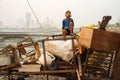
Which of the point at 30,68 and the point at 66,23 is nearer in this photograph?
the point at 30,68

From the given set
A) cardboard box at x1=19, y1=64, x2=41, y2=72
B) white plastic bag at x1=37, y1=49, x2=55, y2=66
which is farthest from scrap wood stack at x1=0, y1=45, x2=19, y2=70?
white plastic bag at x1=37, y1=49, x2=55, y2=66

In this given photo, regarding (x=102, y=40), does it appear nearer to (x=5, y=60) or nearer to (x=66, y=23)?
(x=66, y=23)

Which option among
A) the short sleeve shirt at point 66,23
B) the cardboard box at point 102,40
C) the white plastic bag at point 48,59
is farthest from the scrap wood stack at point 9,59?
the cardboard box at point 102,40

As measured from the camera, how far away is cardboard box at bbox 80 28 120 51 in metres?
6.63

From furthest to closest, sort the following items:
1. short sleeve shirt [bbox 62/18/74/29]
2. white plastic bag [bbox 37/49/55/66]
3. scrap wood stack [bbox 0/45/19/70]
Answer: short sleeve shirt [bbox 62/18/74/29] → scrap wood stack [bbox 0/45/19/70] → white plastic bag [bbox 37/49/55/66]

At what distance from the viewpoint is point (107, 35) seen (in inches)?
265

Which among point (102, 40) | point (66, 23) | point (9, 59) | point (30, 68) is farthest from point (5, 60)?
point (102, 40)

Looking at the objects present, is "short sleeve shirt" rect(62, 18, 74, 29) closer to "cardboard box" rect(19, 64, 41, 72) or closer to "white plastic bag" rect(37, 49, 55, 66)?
"white plastic bag" rect(37, 49, 55, 66)

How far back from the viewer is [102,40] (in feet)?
22.1

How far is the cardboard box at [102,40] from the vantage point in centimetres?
663

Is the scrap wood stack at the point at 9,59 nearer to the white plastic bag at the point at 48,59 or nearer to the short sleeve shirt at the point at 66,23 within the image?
the white plastic bag at the point at 48,59

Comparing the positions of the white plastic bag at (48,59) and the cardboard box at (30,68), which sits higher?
the white plastic bag at (48,59)

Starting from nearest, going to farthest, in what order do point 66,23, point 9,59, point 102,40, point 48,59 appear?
point 102,40, point 48,59, point 9,59, point 66,23

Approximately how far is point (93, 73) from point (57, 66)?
3.32 ft
